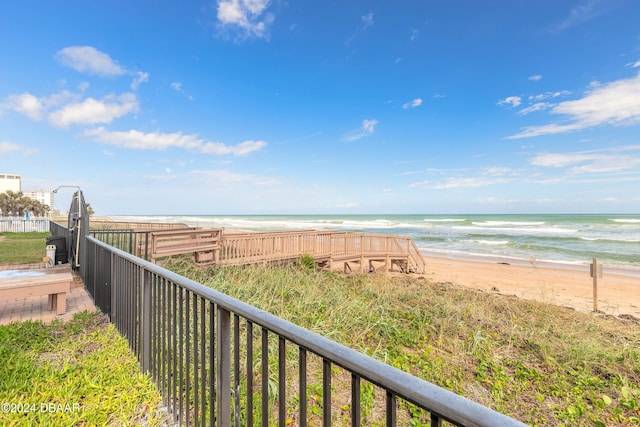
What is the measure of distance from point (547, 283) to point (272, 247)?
10.7 metres

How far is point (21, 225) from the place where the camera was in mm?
17500

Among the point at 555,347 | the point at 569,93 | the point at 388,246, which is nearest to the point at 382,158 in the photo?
the point at 569,93

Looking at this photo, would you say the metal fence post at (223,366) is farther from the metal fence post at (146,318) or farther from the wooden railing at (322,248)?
the wooden railing at (322,248)

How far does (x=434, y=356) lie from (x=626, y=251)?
23.7 meters

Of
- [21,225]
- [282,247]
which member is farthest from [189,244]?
[21,225]

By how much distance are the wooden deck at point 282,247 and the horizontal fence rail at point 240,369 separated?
10.8 ft

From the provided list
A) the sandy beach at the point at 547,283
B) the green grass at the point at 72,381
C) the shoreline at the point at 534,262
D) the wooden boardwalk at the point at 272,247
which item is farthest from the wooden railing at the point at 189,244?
the shoreline at the point at 534,262

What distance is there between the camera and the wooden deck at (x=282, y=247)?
27.7 feet

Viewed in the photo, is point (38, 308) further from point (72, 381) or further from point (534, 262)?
point (534, 262)

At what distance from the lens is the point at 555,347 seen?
427 cm

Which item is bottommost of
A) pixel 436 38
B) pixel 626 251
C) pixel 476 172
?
pixel 626 251

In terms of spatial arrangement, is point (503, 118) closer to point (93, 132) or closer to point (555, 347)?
point (555, 347)

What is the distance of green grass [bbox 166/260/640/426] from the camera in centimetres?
309

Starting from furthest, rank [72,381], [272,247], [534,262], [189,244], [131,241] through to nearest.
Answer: [534,262] < [272,247] < [131,241] < [189,244] < [72,381]
